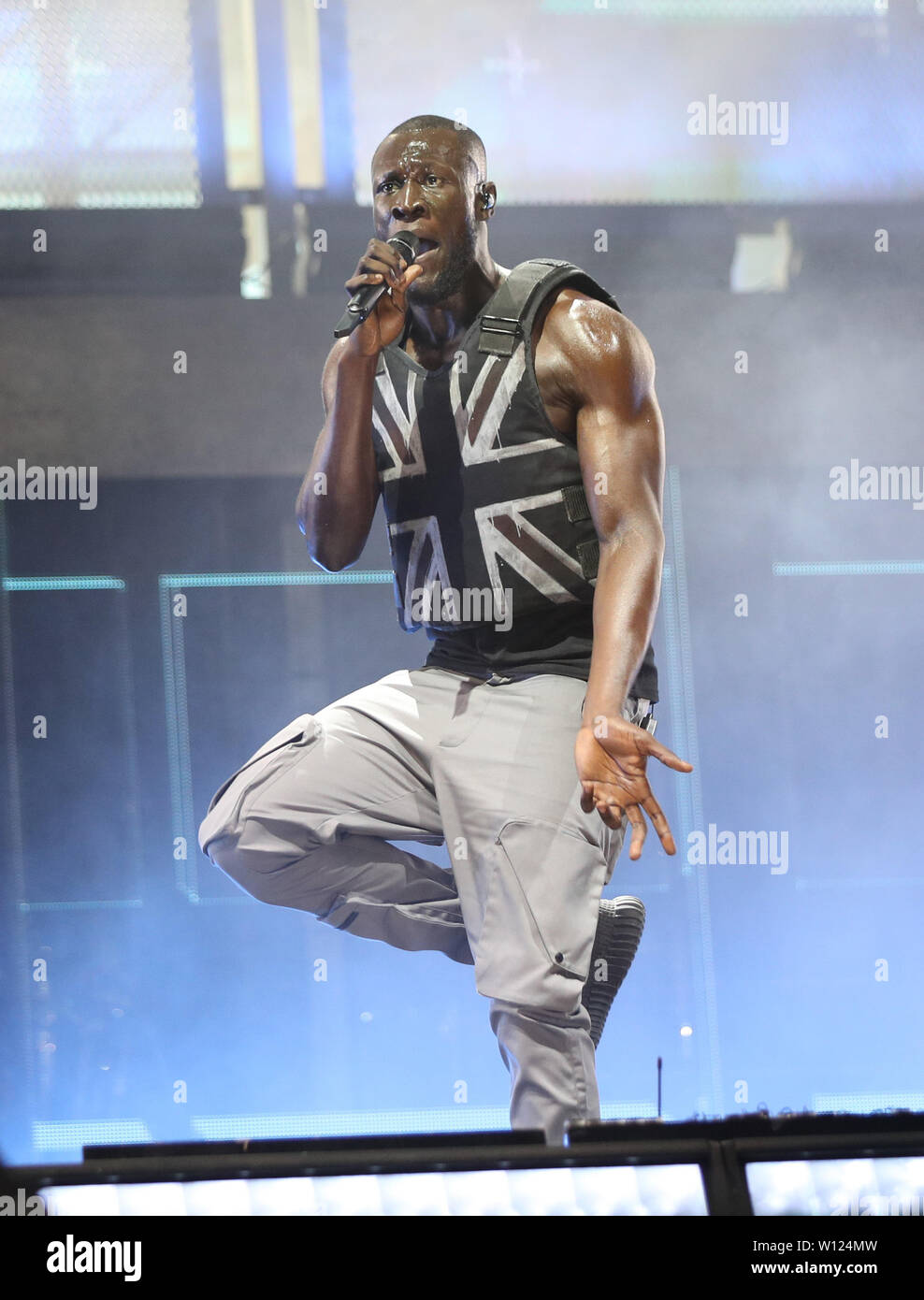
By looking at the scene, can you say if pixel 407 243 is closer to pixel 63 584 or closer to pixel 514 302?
pixel 514 302

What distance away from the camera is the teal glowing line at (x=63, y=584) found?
304 centimetres

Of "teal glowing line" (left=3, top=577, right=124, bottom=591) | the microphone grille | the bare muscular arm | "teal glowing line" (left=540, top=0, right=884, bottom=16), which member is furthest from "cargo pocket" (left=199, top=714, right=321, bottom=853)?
"teal glowing line" (left=540, top=0, right=884, bottom=16)

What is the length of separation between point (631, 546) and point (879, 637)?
1632mm

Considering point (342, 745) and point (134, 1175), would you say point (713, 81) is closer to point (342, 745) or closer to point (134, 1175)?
point (342, 745)

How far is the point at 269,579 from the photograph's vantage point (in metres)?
3.08

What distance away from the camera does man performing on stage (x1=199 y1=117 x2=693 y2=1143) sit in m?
1.68

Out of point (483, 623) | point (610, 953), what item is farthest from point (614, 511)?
point (610, 953)

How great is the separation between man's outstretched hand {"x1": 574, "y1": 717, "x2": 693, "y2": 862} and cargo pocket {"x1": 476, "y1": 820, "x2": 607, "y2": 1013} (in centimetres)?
13

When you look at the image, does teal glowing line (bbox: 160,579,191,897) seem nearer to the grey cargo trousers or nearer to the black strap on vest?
the grey cargo trousers

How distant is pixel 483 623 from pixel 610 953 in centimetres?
53

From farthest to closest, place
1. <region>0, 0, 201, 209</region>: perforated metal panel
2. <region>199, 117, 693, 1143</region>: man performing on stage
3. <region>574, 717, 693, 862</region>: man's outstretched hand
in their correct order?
<region>0, 0, 201, 209</region>: perforated metal panel, <region>199, 117, 693, 1143</region>: man performing on stage, <region>574, 717, 693, 862</region>: man's outstretched hand

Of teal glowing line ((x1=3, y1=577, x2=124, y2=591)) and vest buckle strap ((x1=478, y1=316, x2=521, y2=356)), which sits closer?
vest buckle strap ((x1=478, y1=316, x2=521, y2=356))

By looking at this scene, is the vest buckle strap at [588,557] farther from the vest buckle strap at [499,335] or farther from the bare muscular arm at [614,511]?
the vest buckle strap at [499,335]
